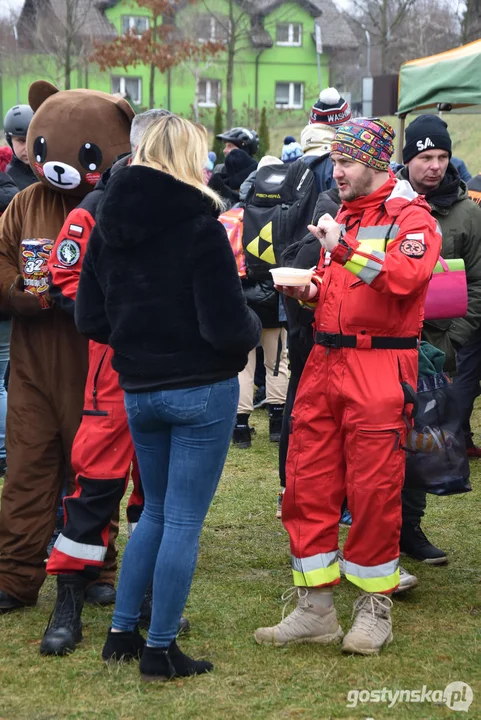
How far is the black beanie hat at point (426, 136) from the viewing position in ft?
15.1

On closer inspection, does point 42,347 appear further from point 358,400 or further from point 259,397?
point 259,397

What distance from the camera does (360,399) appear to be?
145 inches

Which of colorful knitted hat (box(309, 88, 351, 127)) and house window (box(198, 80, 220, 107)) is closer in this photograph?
colorful knitted hat (box(309, 88, 351, 127))

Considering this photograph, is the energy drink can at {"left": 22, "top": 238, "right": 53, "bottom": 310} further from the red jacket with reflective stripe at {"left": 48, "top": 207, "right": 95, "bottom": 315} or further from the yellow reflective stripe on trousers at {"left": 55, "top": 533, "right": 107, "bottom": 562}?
the yellow reflective stripe on trousers at {"left": 55, "top": 533, "right": 107, "bottom": 562}

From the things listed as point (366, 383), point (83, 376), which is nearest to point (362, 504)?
point (366, 383)

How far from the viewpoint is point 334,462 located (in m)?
3.84

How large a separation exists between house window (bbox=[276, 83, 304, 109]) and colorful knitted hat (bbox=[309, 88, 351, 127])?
4834 centimetres

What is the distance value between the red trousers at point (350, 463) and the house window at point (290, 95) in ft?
168

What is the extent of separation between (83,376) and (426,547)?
195cm

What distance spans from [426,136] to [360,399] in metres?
1.57

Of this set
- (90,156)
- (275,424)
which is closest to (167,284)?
(90,156)

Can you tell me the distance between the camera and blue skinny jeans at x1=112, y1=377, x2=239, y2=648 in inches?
131

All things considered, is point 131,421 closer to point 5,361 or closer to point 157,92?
point 5,361

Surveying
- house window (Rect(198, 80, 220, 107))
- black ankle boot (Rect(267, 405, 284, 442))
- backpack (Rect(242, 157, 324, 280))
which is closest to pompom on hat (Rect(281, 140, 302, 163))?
backpack (Rect(242, 157, 324, 280))
